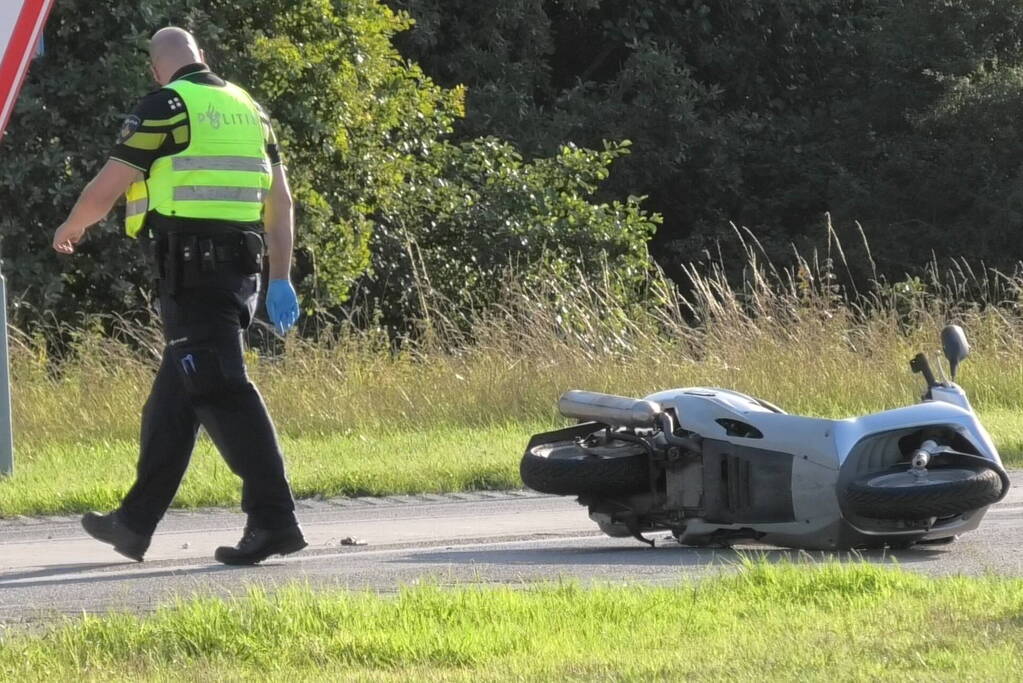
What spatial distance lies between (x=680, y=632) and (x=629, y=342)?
1004 cm

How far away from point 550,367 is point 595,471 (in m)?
6.62

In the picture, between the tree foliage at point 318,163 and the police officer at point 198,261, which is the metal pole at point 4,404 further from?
the tree foliage at point 318,163

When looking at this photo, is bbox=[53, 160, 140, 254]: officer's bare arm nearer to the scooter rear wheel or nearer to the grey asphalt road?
the grey asphalt road

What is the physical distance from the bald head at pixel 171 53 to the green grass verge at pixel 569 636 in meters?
2.21

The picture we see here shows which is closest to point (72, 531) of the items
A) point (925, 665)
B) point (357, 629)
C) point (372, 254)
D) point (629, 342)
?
point (357, 629)

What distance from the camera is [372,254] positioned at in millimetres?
23531

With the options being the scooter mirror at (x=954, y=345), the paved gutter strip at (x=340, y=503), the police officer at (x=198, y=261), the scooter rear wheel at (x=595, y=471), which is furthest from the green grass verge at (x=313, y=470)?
the scooter mirror at (x=954, y=345)

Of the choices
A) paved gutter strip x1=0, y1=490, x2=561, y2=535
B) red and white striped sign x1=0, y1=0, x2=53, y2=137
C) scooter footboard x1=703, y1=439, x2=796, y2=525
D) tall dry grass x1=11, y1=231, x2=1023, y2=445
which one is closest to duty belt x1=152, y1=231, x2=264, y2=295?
red and white striped sign x1=0, y1=0, x2=53, y2=137

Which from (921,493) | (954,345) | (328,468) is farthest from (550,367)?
(921,493)

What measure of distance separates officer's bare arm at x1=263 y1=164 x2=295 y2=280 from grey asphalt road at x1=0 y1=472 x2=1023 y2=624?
1135 millimetres

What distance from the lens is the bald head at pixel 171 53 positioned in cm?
730

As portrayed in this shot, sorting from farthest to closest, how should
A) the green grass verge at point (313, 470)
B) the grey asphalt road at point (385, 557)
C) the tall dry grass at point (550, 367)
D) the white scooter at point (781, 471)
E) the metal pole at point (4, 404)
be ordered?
the tall dry grass at point (550, 367), the metal pole at point (4, 404), the green grass verge at point (313, 470), the white scooter at point (781, 471), the grey asphalt road at point (385, 557)

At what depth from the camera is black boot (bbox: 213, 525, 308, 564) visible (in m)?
7.24

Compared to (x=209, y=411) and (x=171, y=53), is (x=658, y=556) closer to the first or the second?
(x=209, y=411)
